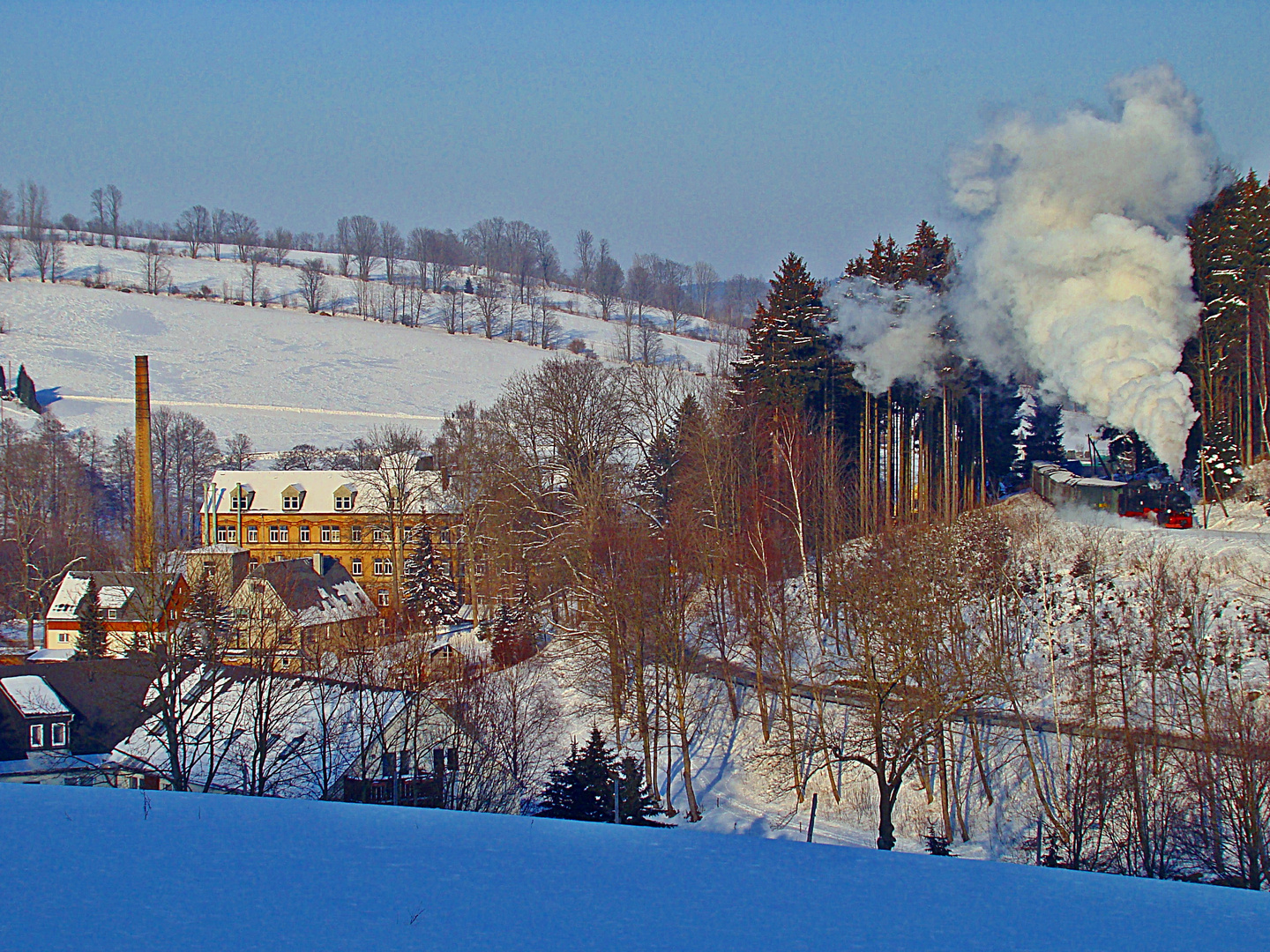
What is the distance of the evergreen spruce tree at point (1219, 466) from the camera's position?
1151 inches

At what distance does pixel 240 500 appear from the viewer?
4938cm

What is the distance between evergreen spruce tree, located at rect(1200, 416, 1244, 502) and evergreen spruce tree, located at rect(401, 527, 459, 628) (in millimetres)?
24724

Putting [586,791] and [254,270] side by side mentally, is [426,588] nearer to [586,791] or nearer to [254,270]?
[586,791]

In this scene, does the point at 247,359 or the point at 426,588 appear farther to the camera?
the point at 247,359

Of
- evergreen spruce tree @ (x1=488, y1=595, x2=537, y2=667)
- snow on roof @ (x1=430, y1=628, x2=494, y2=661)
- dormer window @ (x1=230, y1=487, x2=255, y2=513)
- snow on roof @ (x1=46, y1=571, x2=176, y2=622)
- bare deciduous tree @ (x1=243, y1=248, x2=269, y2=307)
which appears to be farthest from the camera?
bare deciduous tree @ (x1=243, y1=248, x2=269, y2=307)

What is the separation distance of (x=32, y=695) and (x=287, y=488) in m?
25.5

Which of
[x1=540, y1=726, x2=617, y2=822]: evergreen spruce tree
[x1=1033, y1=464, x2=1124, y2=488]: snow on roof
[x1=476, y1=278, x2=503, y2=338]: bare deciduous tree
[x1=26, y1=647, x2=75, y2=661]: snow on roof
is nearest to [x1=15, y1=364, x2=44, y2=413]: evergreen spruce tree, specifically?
[x1=26, y1=647, x2=75, y2=661]: snow on roof

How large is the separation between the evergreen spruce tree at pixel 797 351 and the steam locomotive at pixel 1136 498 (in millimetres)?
8749

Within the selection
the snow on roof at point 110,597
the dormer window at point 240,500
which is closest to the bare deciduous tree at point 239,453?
the dormer window at point 240,500

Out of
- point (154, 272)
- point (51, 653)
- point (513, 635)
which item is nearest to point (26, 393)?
point (154, 272)

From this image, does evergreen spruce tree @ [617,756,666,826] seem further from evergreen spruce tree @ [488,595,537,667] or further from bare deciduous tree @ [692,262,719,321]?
bare deciduous tree @ [692,262,719,321]

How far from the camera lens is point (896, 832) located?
64.1 feet

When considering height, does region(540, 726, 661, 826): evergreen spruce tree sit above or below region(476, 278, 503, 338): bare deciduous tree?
below

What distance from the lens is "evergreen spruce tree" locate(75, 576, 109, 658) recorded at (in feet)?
99.3
